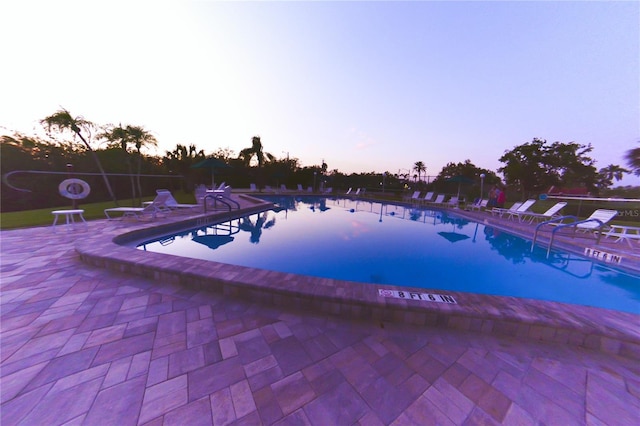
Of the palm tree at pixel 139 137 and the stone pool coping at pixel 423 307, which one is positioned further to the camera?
the palm tree at pixel 139 137

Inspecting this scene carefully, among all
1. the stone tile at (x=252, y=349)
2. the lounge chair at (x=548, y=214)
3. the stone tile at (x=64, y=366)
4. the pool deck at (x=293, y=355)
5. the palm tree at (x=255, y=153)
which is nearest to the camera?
the pool deck at (x=293, y=355)

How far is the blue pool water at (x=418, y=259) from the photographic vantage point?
346 cm

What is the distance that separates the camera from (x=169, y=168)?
20.1 meters

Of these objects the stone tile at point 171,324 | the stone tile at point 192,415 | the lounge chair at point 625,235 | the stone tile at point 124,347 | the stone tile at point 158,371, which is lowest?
the stone tile at point 171,324

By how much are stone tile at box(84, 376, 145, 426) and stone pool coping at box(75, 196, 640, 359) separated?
1082mm

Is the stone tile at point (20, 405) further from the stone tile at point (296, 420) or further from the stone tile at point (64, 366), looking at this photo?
the stone tile at point (296, 420)

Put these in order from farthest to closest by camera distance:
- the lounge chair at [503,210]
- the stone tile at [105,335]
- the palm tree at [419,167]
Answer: the palm tree at [419,167], the lounge chair at [503,210], the stone tile at [105,335]

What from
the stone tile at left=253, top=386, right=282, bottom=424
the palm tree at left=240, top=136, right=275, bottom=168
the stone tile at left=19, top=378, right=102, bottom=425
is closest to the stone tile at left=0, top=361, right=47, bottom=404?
the stone tile at left=19, top=378, right=102, bottom=425

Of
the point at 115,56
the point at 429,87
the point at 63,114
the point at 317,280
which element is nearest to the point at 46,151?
the point at 63,114

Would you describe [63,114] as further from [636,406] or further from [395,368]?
[636,406]

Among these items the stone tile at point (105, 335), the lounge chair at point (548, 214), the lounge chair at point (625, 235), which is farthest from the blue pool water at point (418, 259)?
the stone tile at point (105, 335)

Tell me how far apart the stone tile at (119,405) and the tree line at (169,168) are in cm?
646

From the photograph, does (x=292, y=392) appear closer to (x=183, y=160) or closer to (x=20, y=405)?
(x=20, y=405)

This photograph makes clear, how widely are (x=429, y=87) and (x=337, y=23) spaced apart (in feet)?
17.3
